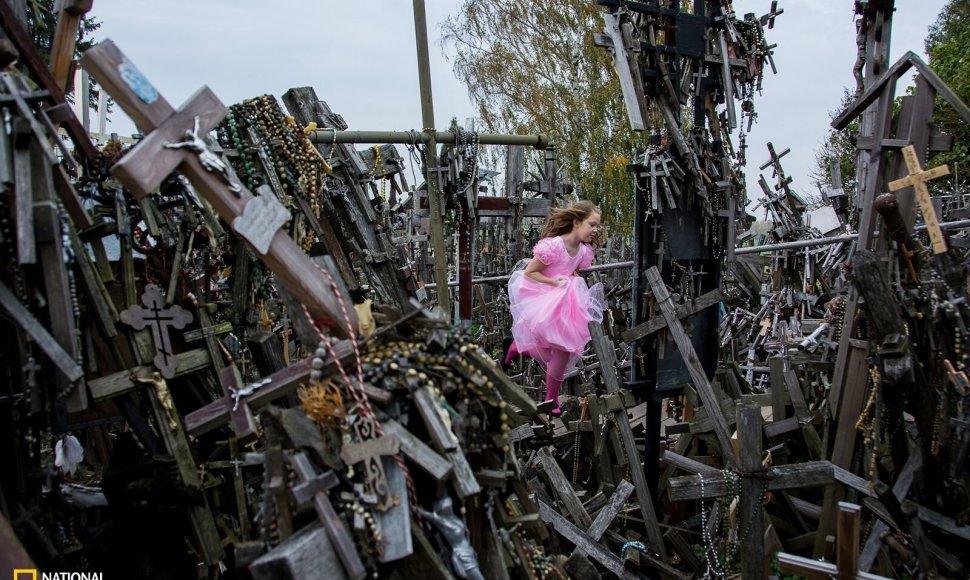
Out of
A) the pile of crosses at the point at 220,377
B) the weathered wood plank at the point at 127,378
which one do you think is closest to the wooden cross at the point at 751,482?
the pile of crosses at the point at 220,377

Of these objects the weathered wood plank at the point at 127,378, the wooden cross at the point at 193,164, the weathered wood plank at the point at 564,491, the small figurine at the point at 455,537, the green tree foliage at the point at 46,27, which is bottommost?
the weathered wood plank at the point at 564,491

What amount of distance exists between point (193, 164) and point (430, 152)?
4.15 metres

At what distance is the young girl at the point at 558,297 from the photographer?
6.97 metres

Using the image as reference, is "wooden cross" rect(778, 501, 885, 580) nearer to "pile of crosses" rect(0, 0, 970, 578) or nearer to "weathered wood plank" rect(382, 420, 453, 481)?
"pile of crosses" rect(0, 0, 970, 578)

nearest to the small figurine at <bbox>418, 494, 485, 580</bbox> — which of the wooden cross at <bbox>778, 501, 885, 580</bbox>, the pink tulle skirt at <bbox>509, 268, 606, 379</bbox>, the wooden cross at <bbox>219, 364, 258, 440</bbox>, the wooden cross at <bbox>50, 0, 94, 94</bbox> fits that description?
the wooden cross at <bbox>219, 364, 258, 440</bbox>

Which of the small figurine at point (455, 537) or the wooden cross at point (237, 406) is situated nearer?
the small figurine at point (455, 537)

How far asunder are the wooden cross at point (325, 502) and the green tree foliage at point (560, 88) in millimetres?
21373

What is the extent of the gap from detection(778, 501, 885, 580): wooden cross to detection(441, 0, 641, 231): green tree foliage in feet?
65.7

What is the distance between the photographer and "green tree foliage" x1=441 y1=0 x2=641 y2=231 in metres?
23.8

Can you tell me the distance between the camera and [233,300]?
5035 millimetres

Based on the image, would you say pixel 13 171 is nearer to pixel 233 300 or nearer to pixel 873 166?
pixel 233 300

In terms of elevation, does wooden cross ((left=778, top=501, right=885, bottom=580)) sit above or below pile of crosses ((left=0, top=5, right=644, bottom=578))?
below

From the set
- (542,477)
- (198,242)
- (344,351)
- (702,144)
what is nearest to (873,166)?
(702,144)

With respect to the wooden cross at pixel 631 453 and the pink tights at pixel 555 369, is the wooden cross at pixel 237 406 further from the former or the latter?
the pink tights at pixel 555 369
